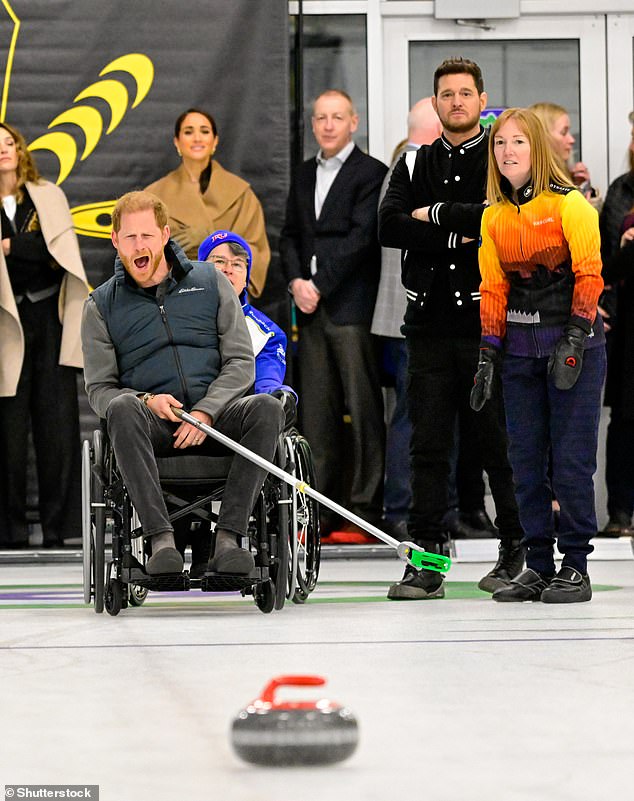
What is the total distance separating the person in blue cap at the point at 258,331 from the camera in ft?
13.2

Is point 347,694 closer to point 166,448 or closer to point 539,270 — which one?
point 166,448

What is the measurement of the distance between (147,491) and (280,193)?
296cm

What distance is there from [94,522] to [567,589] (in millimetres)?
1140

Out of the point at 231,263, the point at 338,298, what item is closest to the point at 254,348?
the point at 231,263

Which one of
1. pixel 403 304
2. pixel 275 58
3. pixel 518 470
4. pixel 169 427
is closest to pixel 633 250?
pixel 403 304

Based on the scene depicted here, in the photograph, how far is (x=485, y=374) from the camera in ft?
12.0

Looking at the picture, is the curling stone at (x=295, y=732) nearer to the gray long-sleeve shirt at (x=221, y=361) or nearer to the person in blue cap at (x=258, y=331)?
the gray long-sleeve shirt at (x=221, y=361)

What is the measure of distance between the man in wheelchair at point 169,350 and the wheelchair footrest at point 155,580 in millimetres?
100

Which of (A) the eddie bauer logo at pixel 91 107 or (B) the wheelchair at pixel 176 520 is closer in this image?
(B) the wheelchair at pixel 176 520

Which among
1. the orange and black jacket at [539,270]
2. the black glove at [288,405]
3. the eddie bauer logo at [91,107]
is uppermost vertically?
the eddie bauer logo at [91,107]

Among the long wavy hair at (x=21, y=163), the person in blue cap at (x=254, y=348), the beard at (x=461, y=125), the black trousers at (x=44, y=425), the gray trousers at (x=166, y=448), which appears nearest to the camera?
the gray trousers at (x=166, y=448)

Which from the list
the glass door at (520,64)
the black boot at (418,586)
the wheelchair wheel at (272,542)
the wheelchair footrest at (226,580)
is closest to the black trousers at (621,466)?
the glass door at (520,64)

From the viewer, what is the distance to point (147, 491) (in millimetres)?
3482

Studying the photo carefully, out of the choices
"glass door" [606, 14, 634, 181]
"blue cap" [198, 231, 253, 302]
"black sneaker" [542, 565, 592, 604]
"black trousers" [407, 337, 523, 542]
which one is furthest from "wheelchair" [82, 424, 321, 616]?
"glass door" [606, 14, 634, 181]
